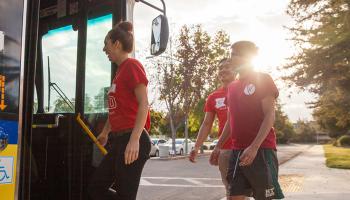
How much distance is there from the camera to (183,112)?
32375 mm

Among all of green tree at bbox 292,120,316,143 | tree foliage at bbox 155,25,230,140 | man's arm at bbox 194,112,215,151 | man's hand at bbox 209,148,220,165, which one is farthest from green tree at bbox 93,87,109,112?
green tree at bbox 292,120,316,143

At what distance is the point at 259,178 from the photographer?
11.9 ft

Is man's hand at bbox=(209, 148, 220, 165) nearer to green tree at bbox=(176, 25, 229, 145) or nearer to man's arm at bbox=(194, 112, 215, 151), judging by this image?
man's arm at bbox=(194, 112, 215, 151)

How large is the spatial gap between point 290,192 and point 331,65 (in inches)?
384

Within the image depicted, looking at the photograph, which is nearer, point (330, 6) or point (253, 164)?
point (253, 164)

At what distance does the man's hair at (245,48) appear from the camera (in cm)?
380

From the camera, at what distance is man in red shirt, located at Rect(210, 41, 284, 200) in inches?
143

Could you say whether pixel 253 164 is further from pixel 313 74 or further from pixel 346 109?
pixel 346 109

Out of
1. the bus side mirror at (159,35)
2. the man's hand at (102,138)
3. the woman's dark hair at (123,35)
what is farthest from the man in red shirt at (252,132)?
the man's hand at (102,138)

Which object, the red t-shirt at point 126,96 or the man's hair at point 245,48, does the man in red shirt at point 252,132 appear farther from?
the red t-shirt at point 126,96

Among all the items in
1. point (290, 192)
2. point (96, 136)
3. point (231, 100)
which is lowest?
point (290, 192)

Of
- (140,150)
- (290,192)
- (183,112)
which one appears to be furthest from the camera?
(183,112)

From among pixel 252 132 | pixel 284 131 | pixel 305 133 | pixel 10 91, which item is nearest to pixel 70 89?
pixel 10 91

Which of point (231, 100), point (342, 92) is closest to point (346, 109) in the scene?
point (342, 92)
